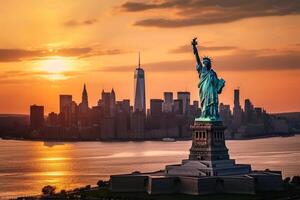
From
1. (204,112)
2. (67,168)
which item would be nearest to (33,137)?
(67,168)

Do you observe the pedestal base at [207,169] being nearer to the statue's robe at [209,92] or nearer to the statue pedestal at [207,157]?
the statue pedestal at [207,157]

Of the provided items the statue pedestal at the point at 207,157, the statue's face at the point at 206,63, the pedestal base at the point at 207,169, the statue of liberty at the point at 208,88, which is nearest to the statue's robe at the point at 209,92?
the statue of liberty at the point at 208,88

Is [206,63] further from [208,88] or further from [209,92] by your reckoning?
[209,92]

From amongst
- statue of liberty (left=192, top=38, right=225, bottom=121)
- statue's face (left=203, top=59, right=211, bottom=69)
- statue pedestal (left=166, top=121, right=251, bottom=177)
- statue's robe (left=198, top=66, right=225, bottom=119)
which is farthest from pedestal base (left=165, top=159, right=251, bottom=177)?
statue's face (left=203, top=59, right=211, bottom=69)

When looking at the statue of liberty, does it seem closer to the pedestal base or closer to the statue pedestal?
the statue pedestal

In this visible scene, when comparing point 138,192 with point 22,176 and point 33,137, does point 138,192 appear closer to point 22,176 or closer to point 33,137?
point 22,176

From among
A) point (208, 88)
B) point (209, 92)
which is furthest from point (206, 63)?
point (209, 92)
